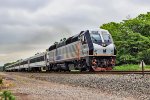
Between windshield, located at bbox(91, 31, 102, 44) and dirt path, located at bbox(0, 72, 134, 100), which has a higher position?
windshield, located at bbox(91, 31, 102, 44)

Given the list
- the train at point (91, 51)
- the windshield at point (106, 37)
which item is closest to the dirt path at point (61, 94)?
the train at point (91, 51)

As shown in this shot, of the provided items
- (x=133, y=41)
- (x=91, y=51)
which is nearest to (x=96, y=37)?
(x=91, y=51)

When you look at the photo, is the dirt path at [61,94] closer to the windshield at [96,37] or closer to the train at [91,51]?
the train at [91,51]

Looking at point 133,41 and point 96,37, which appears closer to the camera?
point 96,37

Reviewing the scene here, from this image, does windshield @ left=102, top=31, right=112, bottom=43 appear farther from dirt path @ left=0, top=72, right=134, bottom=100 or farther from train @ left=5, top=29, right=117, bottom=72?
dirt path @ left=0, top=72, right=134, bottom=100

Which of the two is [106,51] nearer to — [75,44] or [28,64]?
[75,44]

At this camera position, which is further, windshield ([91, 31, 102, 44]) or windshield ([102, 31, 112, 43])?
windshield ([102, 31, 112, 43])

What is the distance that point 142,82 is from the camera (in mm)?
17391

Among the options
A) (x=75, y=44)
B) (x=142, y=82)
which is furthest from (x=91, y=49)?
(x=142, y=82)

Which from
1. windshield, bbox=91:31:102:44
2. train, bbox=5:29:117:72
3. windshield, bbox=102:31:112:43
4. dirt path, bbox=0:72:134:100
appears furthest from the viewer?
windshield, bbox=102:31:112:43

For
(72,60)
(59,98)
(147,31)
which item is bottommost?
(59,98)

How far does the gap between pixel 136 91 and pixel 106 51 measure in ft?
56.6

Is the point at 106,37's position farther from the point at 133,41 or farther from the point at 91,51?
the point at 133,41

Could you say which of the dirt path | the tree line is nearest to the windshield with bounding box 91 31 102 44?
the dirt path
